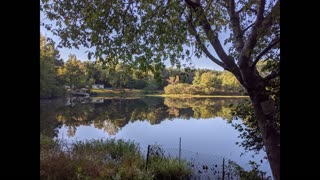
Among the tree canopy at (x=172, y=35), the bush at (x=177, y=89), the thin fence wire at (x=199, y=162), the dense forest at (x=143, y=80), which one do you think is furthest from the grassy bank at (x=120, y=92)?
the tree canopy at (x=172, y=35)

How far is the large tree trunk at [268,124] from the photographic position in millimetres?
2236

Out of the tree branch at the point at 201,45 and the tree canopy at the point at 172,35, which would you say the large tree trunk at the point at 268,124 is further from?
the tree branch at the point at 201,45

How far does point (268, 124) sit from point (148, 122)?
22.7ft

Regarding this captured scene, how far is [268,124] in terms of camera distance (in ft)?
Answer: 7.35

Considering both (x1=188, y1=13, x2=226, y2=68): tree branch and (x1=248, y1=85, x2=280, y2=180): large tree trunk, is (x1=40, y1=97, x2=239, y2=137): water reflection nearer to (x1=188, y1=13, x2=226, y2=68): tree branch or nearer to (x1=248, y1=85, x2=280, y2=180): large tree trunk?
(x1=188, y1=13, x2=226, y2=68): tree branch

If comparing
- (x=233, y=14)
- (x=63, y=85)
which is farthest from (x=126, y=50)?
(x=63, y=85)

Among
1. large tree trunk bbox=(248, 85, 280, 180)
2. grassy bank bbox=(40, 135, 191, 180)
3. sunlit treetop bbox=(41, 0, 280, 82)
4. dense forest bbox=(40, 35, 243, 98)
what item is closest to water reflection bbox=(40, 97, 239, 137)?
dense forest bbox=(40, 35, 243, 98)

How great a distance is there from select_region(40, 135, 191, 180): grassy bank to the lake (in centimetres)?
77

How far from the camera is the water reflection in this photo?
7.51 metres

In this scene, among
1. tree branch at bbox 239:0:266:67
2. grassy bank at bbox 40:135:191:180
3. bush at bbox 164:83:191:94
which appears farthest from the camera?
bush at bbox 164:83:191:94

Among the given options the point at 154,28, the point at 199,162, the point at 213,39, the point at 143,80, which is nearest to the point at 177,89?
the point at 143,80
